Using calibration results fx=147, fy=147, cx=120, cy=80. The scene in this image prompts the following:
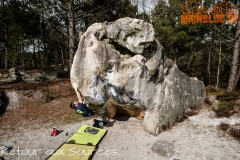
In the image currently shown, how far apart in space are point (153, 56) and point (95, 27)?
9.25 ft

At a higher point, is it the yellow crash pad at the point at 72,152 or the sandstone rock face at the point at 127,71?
the sandstone rock face at the point at 127,71

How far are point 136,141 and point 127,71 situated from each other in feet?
9.16

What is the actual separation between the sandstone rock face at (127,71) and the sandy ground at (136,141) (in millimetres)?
685

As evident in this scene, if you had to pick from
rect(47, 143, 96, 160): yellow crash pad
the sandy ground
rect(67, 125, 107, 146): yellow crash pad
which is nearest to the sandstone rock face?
the sandy ground

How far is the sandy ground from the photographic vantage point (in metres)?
5.02

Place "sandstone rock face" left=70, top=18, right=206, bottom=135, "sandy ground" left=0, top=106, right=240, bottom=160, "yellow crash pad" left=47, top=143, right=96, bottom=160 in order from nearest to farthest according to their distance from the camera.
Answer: "yellow crash pad" left=47, top=143, right=96, bottom=160
"sandy ground" left=0, top=106, right=240, bottom=160
"sandstone rock face" left=70, top=18, right=206, bottom=135

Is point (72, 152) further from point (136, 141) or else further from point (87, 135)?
point (136, 141)

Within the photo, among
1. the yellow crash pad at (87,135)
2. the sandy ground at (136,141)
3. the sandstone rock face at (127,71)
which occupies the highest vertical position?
the sandstone rock face at (127,71)

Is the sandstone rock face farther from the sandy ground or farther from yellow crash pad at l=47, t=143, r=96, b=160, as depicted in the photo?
yellow crash pad at l=47, t=143, r=96, b=160

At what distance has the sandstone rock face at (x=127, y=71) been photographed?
18.2ft

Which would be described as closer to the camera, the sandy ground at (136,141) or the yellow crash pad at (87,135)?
the sandy ground at (136,141)

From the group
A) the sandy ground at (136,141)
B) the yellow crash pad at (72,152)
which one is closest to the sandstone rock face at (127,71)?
the sandy ground at (136,141)

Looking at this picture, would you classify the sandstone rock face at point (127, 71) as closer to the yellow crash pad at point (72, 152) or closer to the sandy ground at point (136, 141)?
the sandy ground at point (136, 141)

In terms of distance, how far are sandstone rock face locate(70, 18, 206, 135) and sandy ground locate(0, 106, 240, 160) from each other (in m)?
0.68
